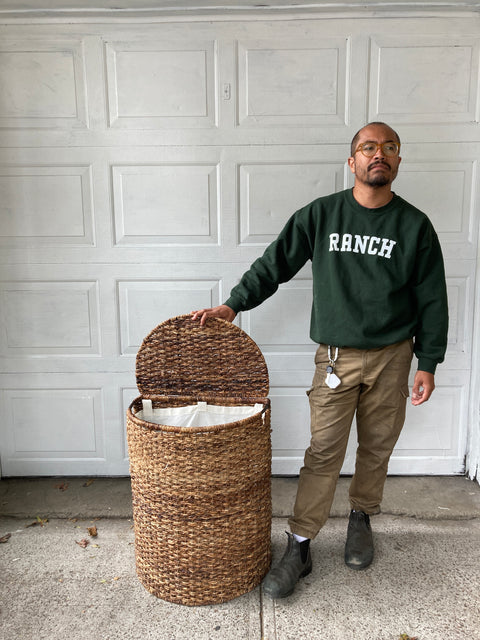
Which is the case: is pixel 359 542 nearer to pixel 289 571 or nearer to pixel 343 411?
pixel 289 571

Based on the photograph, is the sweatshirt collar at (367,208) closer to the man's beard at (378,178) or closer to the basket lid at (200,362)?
the man's beard at (378,178)

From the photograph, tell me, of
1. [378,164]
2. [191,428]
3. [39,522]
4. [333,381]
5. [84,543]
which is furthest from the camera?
[39,522]

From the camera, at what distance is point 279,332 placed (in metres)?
2.71

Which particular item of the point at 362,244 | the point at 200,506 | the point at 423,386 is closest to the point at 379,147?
the point at 362,244

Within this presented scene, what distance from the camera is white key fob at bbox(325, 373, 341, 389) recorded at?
79.9 inches

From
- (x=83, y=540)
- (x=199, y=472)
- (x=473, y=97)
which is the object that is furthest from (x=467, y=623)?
(x=473, y=97)

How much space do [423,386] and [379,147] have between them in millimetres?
957

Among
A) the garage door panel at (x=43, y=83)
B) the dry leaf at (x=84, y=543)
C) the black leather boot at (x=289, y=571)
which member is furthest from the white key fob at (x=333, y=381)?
the garage door panel at (x=43, y=83)

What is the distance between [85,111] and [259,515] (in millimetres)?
2069

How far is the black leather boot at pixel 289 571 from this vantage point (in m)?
1.92

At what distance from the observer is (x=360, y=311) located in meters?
1.99

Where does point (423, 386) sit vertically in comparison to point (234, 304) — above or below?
below

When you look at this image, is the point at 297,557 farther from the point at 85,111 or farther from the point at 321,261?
the point at 85,111

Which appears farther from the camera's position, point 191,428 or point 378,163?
point 378,163
